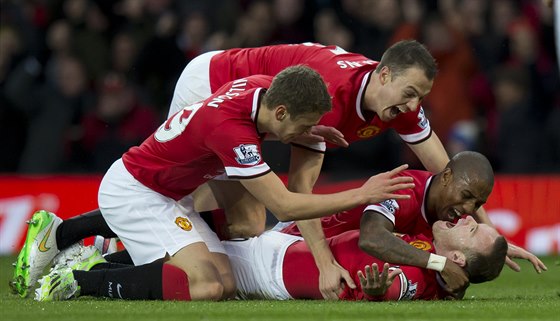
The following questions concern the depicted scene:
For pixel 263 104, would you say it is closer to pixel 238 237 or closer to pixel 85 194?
pixel 238 237

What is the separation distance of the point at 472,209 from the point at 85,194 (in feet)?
19.0

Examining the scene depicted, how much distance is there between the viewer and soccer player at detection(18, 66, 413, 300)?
7.14m

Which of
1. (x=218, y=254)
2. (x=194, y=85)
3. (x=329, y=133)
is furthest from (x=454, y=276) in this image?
(x=194, y=85)

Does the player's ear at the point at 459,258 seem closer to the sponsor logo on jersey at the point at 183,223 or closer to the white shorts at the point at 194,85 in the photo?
the sponsor logo on jersey at the point at 183,223

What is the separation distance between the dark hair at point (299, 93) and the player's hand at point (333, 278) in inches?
39.4

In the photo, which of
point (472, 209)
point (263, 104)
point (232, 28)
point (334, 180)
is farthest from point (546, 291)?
point (232, 28)

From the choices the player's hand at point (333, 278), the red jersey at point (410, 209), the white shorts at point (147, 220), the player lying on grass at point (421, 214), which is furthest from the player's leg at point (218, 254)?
the player's hand at point (333, 278)

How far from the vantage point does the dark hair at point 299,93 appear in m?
7.07

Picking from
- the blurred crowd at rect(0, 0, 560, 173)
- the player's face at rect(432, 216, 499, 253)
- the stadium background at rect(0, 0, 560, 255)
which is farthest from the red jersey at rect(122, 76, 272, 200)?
the blurred crowd at rect(0, 0, 560, 173)

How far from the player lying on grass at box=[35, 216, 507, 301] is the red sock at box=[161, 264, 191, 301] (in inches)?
1.6

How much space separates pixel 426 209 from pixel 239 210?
1.43m

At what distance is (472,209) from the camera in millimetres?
7547

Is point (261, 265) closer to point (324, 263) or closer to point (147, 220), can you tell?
point (324, 263)

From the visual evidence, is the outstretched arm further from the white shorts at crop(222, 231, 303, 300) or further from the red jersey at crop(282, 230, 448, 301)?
the white shorts at crop(222, 231, 303, 300)
